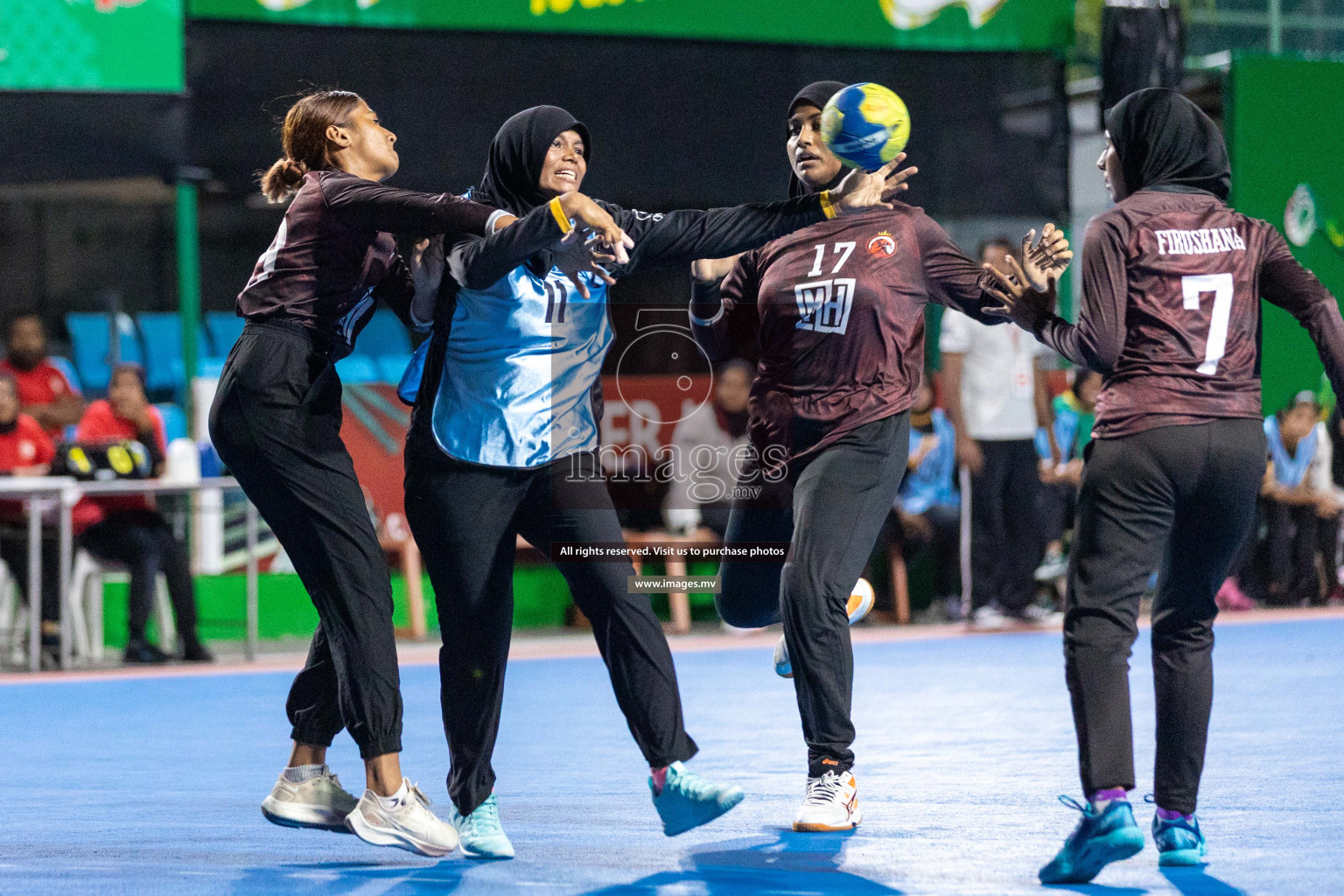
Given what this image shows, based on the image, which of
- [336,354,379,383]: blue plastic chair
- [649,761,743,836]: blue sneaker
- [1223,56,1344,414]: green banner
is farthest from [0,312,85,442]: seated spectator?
[1223,56,1344,414]: green banner

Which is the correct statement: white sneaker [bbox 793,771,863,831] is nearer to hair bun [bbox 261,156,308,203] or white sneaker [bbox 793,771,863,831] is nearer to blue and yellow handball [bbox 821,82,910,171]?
blue and yellow handball [bbox 821,82,910,171]

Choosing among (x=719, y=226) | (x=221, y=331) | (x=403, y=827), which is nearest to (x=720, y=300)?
(x=719, y=226)

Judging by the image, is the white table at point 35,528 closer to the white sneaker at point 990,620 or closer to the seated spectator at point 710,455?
the seated spectator at point 710,455

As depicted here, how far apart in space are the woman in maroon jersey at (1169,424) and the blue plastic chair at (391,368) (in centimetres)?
808

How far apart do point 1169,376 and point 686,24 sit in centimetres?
962

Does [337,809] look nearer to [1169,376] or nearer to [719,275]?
Result: [719,275]

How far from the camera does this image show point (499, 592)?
15.3 ft

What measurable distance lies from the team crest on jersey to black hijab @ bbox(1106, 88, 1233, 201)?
42.1 inches

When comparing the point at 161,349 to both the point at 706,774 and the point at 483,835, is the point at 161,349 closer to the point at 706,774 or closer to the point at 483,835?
the point at 706,774

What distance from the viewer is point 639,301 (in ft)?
47.0

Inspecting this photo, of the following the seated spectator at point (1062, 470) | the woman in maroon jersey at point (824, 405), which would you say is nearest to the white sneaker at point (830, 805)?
the woman in maroon jersey at point (824, 405)

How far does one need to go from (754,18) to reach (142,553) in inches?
262

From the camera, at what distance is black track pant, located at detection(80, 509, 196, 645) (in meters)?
9.98

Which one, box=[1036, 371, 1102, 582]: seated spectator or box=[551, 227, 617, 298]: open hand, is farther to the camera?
box=[1036, 371, 1102, 582]: seated spectator
